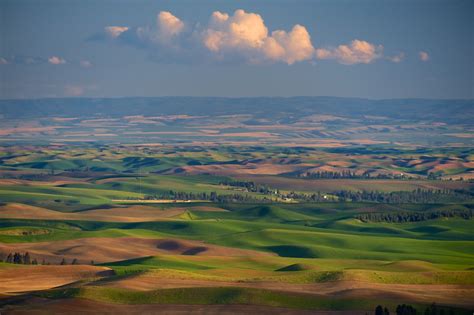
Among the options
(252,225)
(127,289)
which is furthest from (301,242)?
(127,289)

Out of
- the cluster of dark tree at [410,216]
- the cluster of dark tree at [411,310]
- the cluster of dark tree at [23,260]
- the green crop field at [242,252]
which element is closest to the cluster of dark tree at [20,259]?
the cluster of dark tree at [23,260]

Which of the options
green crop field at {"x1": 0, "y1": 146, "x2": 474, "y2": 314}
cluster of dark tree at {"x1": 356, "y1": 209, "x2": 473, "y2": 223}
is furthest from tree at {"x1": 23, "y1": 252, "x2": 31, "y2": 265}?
cluster of dark tree at {"x1": 356, "y1": 209, "x2": 473, "y2": 223}

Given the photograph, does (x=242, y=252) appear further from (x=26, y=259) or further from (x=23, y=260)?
(x=23, y=260)

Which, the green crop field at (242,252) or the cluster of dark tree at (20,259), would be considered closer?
the green crop field at (242,252)

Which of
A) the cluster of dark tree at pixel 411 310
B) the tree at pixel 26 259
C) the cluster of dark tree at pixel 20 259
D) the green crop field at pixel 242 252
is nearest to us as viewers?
the cluster of dark tree at pixel 411 310

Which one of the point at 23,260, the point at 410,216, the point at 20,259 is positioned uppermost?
the point at 410,216

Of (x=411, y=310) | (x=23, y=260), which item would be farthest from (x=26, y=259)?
(x=411, y=310)

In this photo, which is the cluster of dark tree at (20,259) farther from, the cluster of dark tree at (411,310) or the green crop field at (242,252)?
the cluster of dark tree at (411,310)

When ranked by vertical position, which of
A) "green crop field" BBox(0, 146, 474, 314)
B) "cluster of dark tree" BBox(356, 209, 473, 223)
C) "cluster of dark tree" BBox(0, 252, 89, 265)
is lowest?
"cluster of dark tree" BBox(0, 252, 89, 265)

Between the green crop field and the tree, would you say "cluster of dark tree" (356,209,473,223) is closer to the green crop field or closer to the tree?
the green crop field
